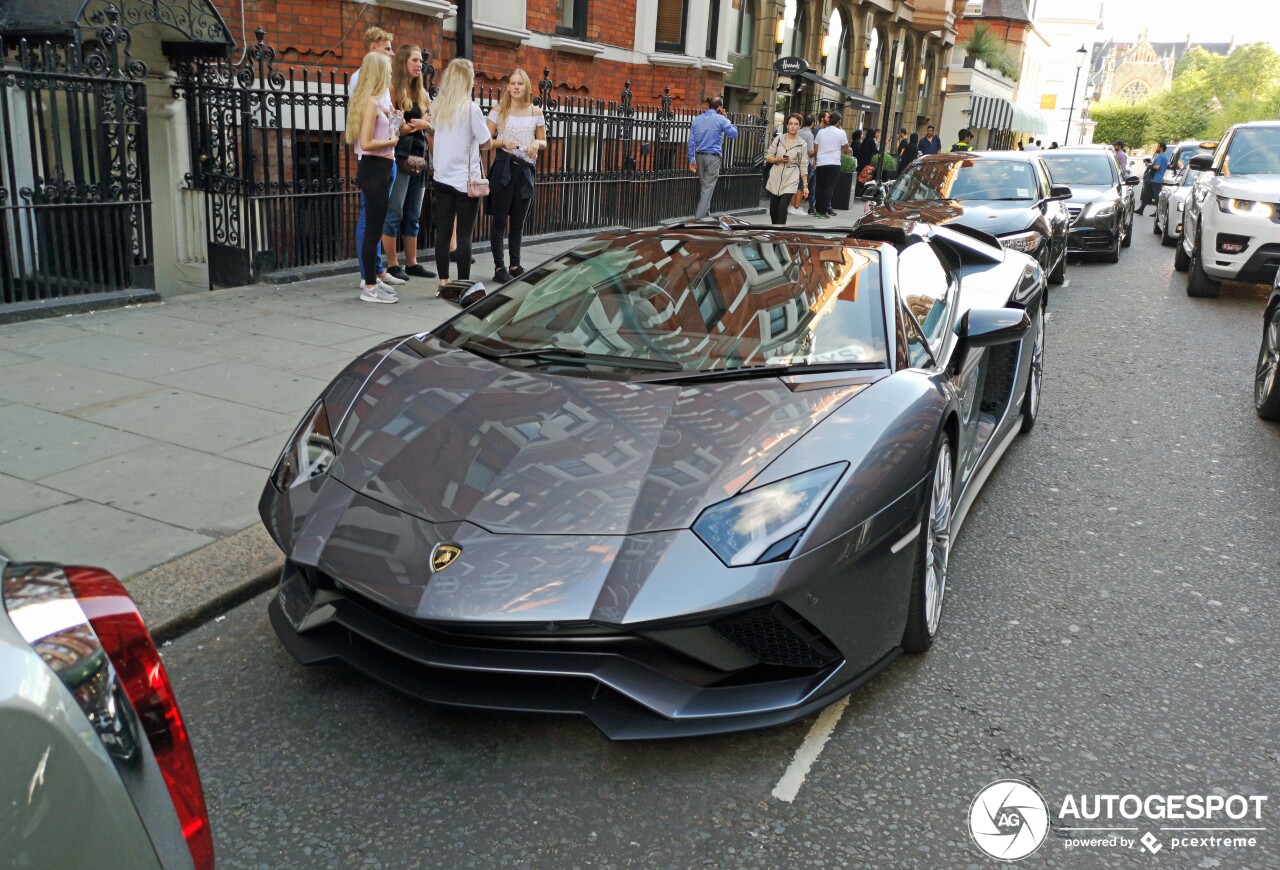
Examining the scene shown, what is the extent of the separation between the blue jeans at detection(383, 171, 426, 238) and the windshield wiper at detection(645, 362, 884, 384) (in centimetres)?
630

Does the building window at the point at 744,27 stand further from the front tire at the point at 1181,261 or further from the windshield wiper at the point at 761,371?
the windshield wiper at the point at 761,371

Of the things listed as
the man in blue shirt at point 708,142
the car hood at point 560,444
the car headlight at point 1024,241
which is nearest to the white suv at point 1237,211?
the car headlight at point 1024,241

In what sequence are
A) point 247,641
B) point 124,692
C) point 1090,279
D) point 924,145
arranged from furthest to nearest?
1. point 924,145
2. point 1090,279
3. point 247,641
4. point 124,692

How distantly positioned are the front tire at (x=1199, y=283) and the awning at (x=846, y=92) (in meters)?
15.0

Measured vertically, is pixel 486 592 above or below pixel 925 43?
below

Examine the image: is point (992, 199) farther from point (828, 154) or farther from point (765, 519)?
point (765, 519)

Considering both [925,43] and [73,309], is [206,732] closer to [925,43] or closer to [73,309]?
[73,309]

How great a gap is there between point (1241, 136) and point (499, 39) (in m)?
9.70

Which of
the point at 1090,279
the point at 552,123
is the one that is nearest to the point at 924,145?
the point at 1090,279

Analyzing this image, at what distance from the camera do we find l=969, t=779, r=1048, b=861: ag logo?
2.61 m

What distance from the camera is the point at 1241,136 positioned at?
42.2 ft

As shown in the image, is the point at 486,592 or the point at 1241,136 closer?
the point at 486,592

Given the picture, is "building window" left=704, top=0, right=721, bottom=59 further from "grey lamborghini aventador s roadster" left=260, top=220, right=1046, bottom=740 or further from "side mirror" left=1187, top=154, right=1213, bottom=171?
"grey lamborghini aventador s roadster" left=260, top=220, right=1046, bottom=740

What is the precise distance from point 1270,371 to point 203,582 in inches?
254
